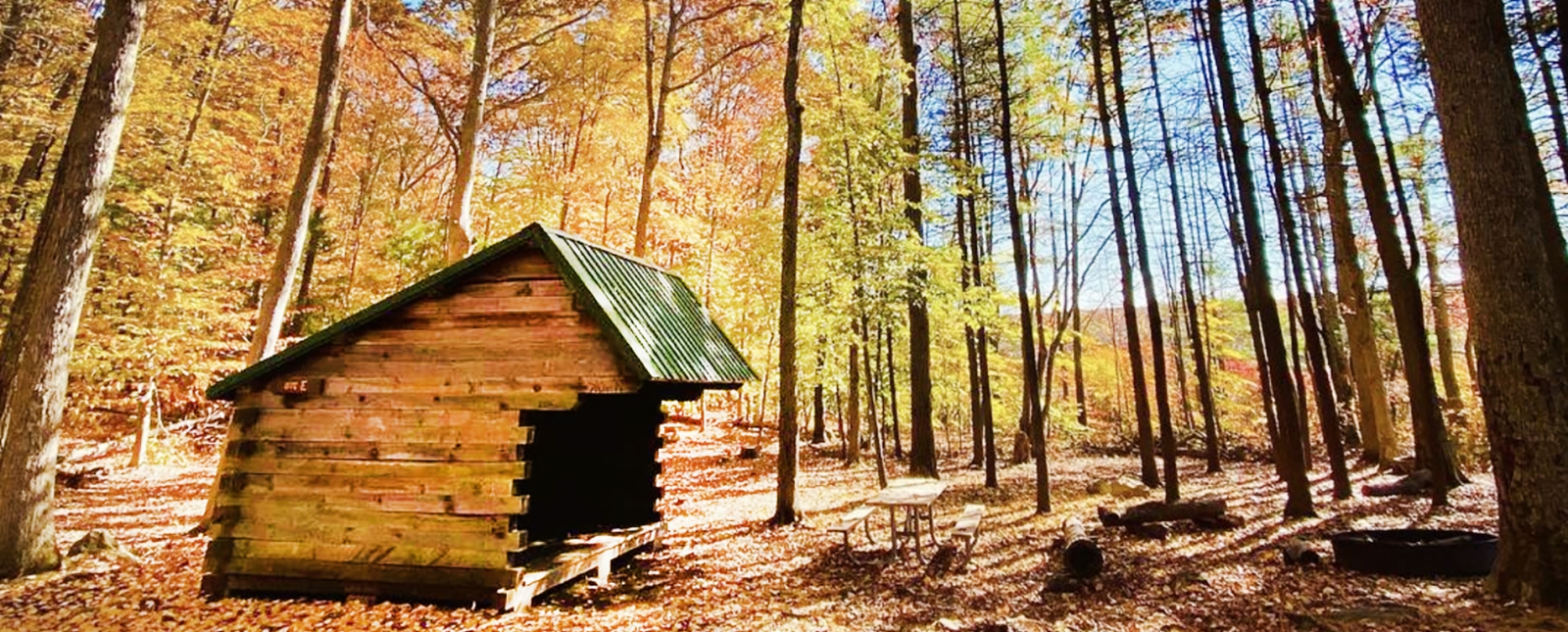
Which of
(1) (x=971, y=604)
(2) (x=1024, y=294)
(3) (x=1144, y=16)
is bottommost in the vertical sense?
(1) (x=971, y=604)

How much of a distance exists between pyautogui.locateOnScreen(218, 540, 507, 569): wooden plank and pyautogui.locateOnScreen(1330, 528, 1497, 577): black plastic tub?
8.68 metres

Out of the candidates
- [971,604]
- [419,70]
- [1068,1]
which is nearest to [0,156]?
[419,70]

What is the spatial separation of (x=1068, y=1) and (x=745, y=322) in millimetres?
11659

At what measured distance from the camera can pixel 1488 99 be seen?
18.9ft

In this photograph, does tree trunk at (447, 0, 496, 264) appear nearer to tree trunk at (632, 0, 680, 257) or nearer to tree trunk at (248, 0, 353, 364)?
tree trunk at (248, 0, 353, 364)

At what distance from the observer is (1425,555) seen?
6500mm

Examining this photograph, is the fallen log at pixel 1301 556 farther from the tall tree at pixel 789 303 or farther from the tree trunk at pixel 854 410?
the tree trunk at pixel 854 410

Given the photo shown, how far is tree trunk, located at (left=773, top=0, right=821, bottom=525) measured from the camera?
1064 cm

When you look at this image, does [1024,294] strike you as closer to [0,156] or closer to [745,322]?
[745,322]

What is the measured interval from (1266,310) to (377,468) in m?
11.7

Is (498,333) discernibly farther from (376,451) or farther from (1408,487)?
(1408,487)

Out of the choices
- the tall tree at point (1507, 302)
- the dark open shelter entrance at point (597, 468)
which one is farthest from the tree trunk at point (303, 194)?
the tall tree at point (1507, 302)

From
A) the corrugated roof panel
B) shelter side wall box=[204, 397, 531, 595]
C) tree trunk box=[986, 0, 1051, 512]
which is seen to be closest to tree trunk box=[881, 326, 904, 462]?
tree trunk box=[986, 0, 1051, 512]

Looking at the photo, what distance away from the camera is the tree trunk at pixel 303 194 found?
9.40 metres
